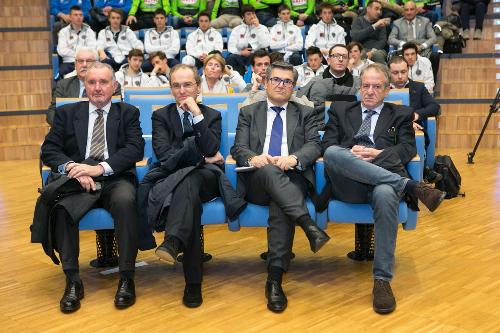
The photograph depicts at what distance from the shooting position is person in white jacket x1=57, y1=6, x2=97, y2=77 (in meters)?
7.12

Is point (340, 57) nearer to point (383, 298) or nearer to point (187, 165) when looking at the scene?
point (187, 165)

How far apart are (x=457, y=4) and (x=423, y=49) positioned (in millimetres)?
1155

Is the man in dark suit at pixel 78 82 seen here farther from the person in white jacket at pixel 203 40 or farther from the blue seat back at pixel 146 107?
the person in white jacket at pixel 203 40

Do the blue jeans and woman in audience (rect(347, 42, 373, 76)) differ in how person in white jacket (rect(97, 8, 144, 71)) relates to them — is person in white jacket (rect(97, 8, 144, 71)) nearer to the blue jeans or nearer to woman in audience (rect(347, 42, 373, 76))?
woman in audience (rect(347, 42, 373, 76))

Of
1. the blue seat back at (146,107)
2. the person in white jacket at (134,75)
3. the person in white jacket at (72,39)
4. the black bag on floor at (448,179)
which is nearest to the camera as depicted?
the blue seat back at (146,107)

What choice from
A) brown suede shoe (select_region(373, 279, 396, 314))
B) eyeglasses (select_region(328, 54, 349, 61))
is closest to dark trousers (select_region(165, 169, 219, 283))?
brown suede shoe (select_region(373, 279, 396, 314))

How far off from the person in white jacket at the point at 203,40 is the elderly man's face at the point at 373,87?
4.54 m

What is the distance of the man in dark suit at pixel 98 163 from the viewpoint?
2.75 meters

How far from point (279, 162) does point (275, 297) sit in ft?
1.95

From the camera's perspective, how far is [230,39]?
7.50m

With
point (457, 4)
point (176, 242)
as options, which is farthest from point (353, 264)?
point (457, 4)

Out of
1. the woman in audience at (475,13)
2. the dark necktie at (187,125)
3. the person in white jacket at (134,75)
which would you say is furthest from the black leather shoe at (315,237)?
the woman in audience at (475,13)

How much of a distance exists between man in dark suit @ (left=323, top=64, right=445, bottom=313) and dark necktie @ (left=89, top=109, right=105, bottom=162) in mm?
1038

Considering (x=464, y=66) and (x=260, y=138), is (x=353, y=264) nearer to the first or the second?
(x=260, y=138)
